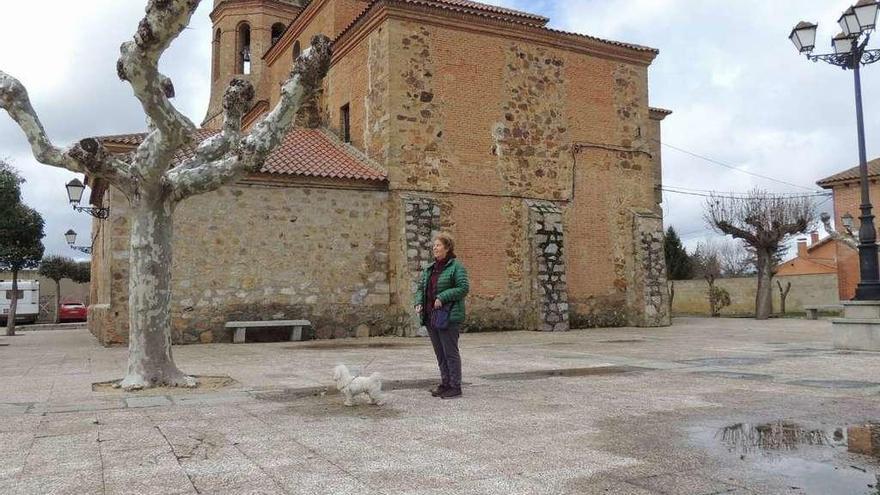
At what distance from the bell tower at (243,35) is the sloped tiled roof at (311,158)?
10.0 m

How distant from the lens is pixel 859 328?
11000mm

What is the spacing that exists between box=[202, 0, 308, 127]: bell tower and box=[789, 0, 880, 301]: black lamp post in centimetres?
2002

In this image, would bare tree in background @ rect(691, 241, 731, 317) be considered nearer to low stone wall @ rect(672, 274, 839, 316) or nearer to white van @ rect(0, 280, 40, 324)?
low stone wall @ rect(672, 274, 839, 316)

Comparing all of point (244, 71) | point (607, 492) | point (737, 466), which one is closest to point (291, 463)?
point (607, 492)

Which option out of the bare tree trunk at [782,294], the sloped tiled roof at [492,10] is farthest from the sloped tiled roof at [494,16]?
the bare tree trunk at [782,294]

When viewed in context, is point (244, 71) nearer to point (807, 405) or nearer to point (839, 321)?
point (839, 321)

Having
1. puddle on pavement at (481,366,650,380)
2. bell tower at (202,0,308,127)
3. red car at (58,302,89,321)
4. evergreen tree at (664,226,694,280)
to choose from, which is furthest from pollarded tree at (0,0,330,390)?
evergreen tree at (664,226,694,280)

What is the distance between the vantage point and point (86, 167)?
7176 millimetres

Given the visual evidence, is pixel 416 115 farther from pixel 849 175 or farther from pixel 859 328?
pixel 849 175

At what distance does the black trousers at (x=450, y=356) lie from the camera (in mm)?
6535

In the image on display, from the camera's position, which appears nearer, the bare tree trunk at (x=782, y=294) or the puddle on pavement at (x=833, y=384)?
the puddle on pavement at (x=833, y=384)

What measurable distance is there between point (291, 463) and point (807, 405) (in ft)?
14.8

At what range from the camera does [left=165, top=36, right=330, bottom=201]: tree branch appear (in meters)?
7.43

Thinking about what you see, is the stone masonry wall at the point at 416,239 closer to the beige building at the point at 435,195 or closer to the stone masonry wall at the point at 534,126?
the beige building at the point at 435,195
